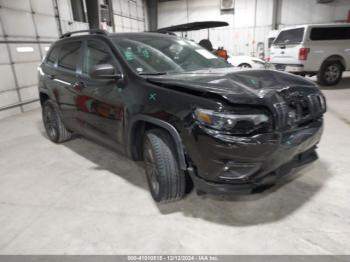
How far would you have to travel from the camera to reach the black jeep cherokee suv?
5.43 ft

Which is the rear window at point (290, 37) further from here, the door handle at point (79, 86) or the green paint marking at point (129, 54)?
the door handle at point (79, 86)

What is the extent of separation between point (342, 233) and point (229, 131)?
1138 millimetres

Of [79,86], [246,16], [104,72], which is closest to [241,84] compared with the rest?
[104,72]

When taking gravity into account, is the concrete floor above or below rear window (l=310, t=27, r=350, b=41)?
below

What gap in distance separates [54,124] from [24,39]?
4.17 metres

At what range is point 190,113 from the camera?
5.78ft

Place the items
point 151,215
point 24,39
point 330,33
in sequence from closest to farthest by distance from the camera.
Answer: point 151,215 → point 24,39 → point 330,33

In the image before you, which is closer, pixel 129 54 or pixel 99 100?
pixel 129 54

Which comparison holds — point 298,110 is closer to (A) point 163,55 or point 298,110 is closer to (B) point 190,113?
(B) point 190,113

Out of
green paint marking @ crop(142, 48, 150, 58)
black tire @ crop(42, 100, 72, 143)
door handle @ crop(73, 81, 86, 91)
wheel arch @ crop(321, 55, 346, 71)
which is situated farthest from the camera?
wheel arch @ crop(321, 55, 346, 71)

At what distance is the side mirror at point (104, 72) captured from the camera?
87.0 inches

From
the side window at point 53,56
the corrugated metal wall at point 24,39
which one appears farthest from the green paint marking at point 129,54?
the corrugated metal wall at point 24,39

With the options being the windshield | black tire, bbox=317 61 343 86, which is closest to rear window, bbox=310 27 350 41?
black tire, bbox=317 61 343 86

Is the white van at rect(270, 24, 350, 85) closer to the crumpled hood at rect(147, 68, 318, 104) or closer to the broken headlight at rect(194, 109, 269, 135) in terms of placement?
the crumpled hood at rect(147, 68, 318, 104)
